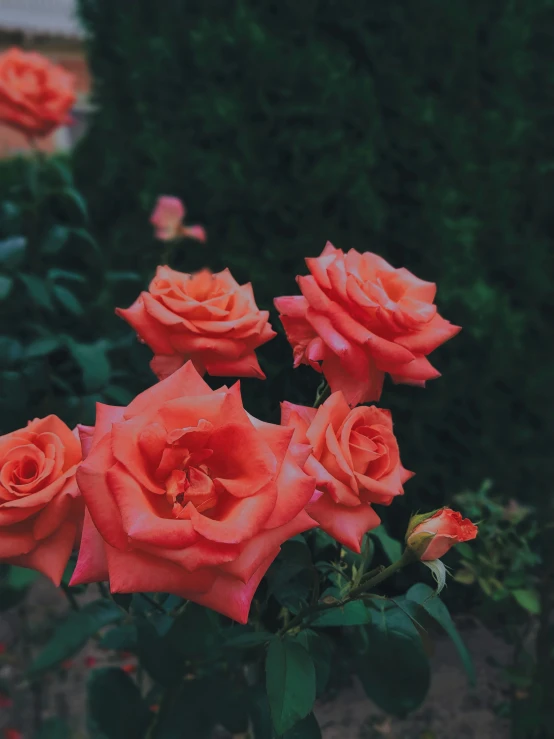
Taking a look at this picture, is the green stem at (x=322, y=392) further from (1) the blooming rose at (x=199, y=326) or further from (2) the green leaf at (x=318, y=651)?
(2) the green leaf at (x=318, y=651)

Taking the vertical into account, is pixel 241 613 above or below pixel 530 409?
above

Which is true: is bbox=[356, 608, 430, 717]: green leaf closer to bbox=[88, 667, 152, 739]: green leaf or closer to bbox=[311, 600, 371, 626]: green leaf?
bbox=[311, 600, 371, 626]: green leaf

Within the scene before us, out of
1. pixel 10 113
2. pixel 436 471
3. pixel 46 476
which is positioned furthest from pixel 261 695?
pixel 10 113

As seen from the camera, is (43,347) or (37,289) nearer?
(43,347)

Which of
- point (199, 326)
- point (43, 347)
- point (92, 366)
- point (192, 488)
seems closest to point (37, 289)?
point (43, 347)

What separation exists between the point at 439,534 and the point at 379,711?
1225 millimetres

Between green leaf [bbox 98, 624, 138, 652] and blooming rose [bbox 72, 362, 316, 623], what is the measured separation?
66 centimetres

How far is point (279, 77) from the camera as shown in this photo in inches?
82.5

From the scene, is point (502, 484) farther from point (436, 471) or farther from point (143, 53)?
point (143, 53)

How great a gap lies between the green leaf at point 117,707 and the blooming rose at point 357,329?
Answer: 80cm

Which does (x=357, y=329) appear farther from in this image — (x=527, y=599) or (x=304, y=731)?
(x=527, y=599)

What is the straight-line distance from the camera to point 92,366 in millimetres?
1750

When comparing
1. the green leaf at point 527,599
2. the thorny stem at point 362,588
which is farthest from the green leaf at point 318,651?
the green leaf at point 527,599

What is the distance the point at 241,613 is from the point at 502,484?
2143mm
